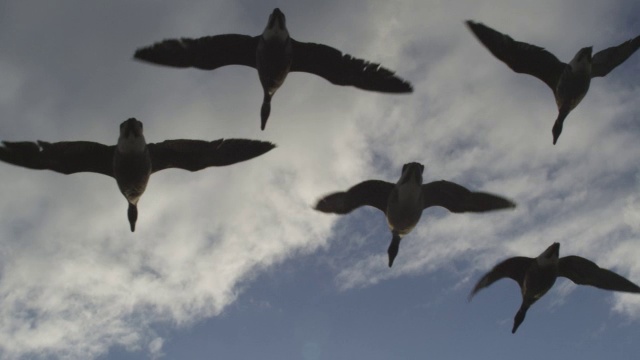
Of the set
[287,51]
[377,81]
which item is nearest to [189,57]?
[287,51]

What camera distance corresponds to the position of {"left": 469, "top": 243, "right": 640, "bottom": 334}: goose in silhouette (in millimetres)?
16781

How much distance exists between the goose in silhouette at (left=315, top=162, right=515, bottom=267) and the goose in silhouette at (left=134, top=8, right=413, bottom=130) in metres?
2.30

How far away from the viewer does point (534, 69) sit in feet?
56.7

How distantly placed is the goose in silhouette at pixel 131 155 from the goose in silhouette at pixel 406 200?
2453 millimetres

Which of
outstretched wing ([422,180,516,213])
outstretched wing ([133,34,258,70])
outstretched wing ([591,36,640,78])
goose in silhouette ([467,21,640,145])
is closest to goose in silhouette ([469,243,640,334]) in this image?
outstretched wing ([422,180,516,213])

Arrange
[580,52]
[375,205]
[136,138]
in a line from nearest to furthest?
1. [136,138]
2. [580,52]
3. [375,205]

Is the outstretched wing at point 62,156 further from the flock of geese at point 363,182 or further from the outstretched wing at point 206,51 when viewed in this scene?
the outstretched wing at point 206,51

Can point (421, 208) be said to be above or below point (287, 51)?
below

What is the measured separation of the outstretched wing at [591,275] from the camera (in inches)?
669

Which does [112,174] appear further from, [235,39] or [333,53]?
[333,53]

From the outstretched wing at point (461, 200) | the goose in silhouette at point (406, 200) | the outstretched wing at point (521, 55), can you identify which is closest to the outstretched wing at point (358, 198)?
the goose in silhouette at point (406, 200)

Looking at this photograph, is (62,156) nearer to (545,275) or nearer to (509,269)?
(509,269)

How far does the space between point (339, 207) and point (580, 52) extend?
6.65m

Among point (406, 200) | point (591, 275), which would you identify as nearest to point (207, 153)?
point (406, 200)
